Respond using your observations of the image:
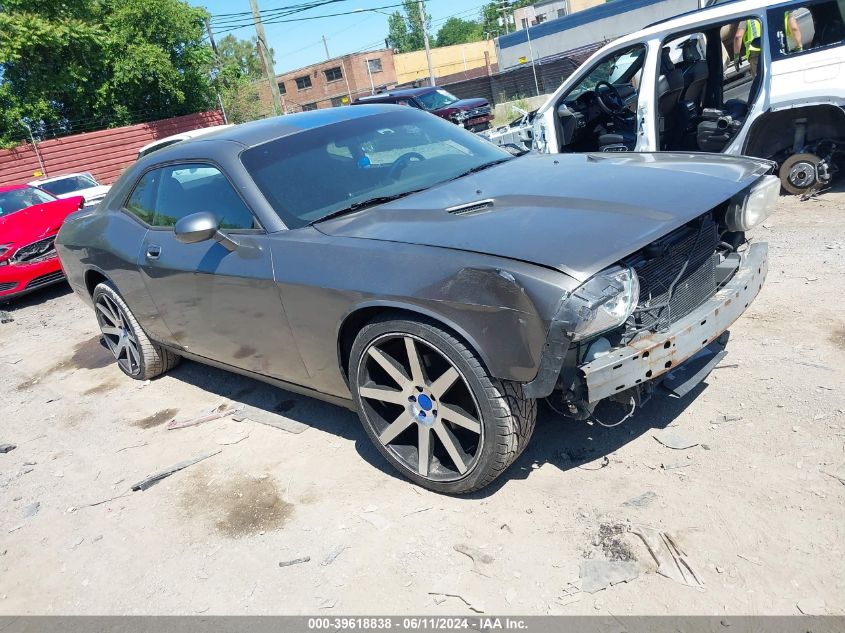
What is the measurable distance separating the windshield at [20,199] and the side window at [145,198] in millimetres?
6786

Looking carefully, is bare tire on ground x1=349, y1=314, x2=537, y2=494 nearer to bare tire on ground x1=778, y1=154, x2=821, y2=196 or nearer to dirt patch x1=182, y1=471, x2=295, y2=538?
dirt patch x1=182, y1=471, x2=295, y2=538

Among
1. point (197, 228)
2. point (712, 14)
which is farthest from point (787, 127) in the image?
point (197, 228)

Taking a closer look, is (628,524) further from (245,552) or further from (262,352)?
(262,352)

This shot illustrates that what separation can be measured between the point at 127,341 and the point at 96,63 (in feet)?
77.2

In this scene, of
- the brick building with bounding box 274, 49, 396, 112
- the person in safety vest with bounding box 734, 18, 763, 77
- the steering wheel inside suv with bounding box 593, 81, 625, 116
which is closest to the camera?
the person in safety vest with bounding box 734, 18, 763, 77

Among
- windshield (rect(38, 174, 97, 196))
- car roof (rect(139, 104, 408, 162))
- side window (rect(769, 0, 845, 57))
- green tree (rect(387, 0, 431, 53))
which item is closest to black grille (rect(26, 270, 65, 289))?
car roof (rect(139, 104, 408, 162))

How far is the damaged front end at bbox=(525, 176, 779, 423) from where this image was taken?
8.38 feet

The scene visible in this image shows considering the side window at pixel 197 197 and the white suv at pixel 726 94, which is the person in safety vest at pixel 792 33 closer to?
the white suv at pixel 726 94

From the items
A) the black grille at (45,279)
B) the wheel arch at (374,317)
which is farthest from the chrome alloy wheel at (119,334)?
the black grille at (45,279)

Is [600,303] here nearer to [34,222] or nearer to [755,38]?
[755,38]

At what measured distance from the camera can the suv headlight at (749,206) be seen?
11.0 ft

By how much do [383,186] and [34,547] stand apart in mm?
2526

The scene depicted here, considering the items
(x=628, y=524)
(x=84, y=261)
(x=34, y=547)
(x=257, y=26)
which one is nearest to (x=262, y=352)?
(x=34, y=547)

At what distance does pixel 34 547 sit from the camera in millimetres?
3504
